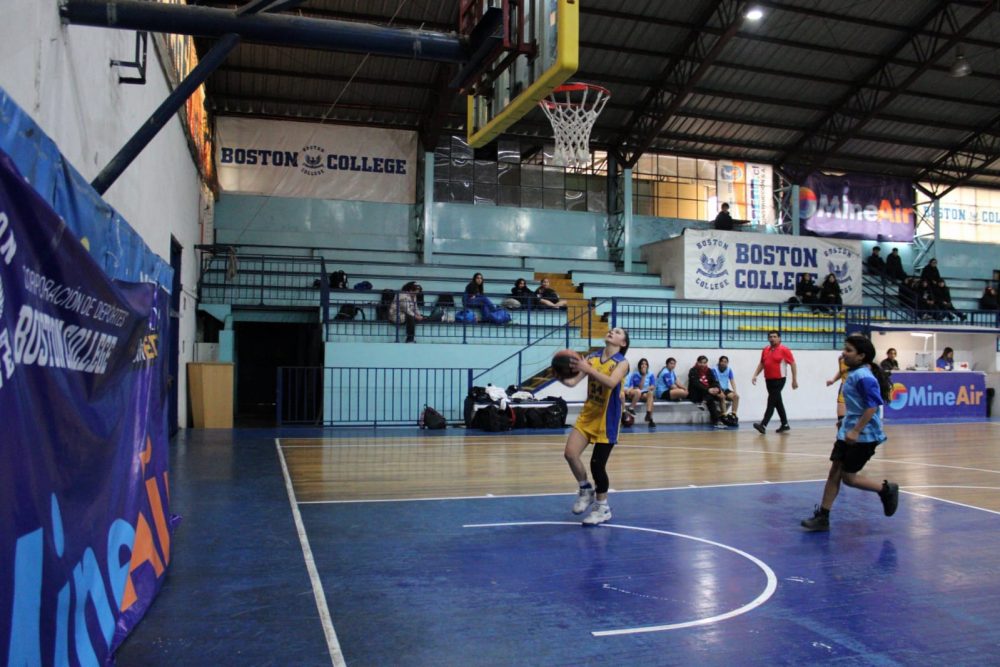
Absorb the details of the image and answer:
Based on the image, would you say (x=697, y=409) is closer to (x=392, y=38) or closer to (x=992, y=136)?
(x=392, y=38)

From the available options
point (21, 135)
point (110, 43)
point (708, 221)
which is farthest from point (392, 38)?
point (708, 221)

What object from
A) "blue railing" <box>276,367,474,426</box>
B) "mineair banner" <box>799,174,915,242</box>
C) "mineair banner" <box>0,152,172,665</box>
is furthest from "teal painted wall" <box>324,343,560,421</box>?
"mineair banner" <box>799,174,915,242</box>

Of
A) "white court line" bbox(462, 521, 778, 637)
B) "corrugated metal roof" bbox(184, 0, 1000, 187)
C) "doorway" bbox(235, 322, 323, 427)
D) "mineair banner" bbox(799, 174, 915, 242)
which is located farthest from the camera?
"mineair banner" bbox(799, 174, 915, 242)

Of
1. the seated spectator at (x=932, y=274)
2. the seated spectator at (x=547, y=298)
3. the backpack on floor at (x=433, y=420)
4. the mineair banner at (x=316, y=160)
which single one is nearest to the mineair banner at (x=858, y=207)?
the seated spectator at (x=932, y=274)

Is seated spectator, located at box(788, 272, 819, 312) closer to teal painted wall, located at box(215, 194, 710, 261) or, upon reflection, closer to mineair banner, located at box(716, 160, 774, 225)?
mineair banner, located at box(716, 160, 774, 225)

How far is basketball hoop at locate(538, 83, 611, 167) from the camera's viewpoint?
641 inches

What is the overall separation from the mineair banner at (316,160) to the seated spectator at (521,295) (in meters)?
6.02

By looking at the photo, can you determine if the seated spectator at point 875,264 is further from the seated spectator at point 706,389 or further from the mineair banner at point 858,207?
the seated spectator at point 706,389

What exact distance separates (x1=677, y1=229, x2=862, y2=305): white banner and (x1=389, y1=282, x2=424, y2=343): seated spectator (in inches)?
369

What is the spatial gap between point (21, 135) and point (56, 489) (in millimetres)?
1385

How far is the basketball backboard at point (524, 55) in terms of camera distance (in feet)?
21.3

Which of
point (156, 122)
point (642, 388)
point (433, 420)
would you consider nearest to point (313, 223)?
point (433, 420)

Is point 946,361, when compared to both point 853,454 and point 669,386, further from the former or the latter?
point 853,454

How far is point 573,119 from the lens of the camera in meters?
16.5
